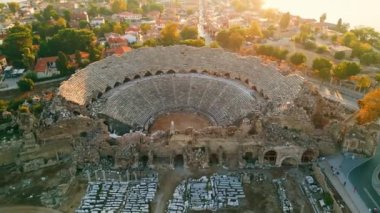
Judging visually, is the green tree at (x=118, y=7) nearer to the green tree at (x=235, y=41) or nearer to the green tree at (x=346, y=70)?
the green tree at (x=235, y=41)

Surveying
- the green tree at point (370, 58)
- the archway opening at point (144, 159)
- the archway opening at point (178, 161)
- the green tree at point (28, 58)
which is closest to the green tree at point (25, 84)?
the green tree at point (28, 58)

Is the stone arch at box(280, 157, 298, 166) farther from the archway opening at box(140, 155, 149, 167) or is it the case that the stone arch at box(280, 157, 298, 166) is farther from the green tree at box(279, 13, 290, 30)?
the green tree at box(279, 13, 290, 30)

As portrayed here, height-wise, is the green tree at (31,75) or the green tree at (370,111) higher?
the green tree at (31,75)

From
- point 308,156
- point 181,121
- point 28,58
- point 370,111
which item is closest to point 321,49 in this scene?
point 370,111

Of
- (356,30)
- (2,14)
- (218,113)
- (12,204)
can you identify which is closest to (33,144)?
(12,204)

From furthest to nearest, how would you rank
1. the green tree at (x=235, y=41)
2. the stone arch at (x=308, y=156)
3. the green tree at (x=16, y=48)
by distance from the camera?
the green tree at (x=235, y=41)
the green tree at (x=16, y=48)
the stone arch at (x=308, y=156)

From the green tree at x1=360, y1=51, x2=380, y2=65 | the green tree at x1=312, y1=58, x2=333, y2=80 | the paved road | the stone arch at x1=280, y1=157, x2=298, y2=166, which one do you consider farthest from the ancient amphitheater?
the green tree at x1=360, y1=51, x2=380, y2=65

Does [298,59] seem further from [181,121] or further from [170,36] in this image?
[181,121]

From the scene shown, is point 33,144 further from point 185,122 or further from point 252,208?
→ point 252,208
